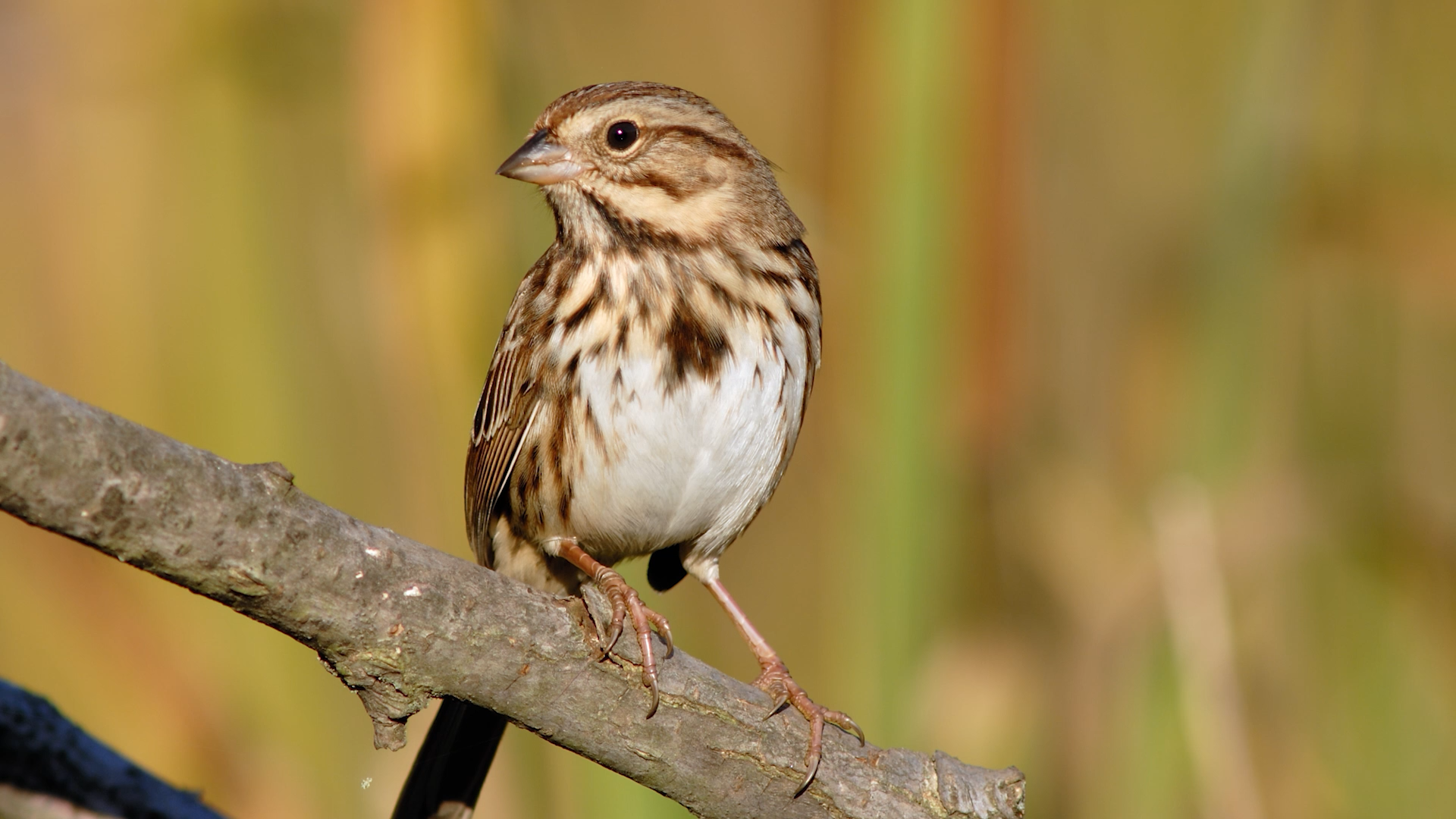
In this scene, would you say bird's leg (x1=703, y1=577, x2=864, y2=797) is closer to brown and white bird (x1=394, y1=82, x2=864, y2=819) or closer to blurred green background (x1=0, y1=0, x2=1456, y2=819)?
brown and white bird (x1=394, y1=82, x2=864, y2=819)

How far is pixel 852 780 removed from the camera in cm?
211

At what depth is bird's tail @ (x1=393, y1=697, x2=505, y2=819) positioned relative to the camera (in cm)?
253

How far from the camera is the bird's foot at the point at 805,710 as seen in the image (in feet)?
6.82

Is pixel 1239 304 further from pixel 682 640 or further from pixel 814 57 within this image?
pixel 814 57

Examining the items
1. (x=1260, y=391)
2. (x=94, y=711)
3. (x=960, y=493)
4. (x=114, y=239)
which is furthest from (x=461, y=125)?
(x=1260, y=391)

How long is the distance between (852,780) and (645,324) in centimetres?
90

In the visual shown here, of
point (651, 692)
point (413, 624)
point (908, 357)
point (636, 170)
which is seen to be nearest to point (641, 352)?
point (636, 170)

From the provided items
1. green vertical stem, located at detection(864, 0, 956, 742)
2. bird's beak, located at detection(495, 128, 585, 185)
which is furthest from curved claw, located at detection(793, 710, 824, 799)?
bird's beak, located at detection(495, 128, 585, 185)

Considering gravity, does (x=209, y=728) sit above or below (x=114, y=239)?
below

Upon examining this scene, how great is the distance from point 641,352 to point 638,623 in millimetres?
646

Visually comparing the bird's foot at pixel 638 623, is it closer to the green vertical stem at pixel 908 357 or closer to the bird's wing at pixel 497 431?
the bird's wing at pixel 497 431

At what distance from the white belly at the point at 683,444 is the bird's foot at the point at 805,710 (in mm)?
344

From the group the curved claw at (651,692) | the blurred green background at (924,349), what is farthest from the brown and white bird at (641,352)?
the curved claw at (651,692)

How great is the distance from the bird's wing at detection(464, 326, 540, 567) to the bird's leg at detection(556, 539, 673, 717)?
20 centimetres
